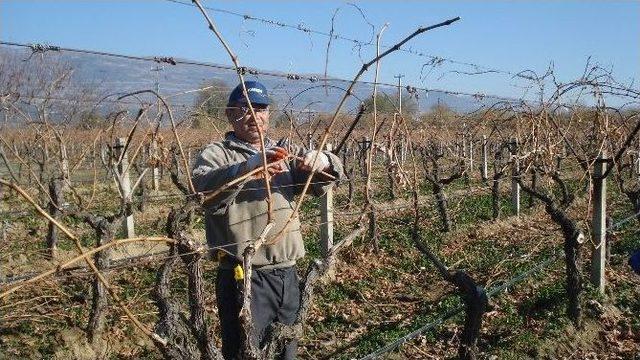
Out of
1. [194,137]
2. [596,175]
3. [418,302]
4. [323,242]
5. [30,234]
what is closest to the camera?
[596,175]

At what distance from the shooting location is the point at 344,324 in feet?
17.1

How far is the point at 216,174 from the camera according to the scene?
89.2 inches

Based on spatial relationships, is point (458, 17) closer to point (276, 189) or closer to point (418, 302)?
point (276, 189)

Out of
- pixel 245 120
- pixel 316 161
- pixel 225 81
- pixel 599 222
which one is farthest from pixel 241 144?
pixel 599 222

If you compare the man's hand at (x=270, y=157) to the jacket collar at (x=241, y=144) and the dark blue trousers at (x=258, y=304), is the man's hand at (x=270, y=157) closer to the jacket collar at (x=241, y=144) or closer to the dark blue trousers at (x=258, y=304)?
the jacket collar at (x=241, y=144)

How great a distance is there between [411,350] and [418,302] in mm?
1327

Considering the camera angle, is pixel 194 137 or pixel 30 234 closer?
pixel 30 234

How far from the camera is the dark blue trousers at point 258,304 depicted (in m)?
2.49

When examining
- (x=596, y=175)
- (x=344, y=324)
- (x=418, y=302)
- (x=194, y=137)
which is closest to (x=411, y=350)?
(x=344, y=324)

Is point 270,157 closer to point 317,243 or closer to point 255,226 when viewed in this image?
point 255,226

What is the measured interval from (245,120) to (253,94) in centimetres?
13

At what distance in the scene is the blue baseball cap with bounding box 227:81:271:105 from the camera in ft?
8.25

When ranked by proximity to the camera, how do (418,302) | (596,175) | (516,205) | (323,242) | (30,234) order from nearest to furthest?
(596,175) < (418,302) < (323,242) < (30,234) < (516,205)

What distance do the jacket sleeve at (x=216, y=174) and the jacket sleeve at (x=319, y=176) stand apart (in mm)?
334
